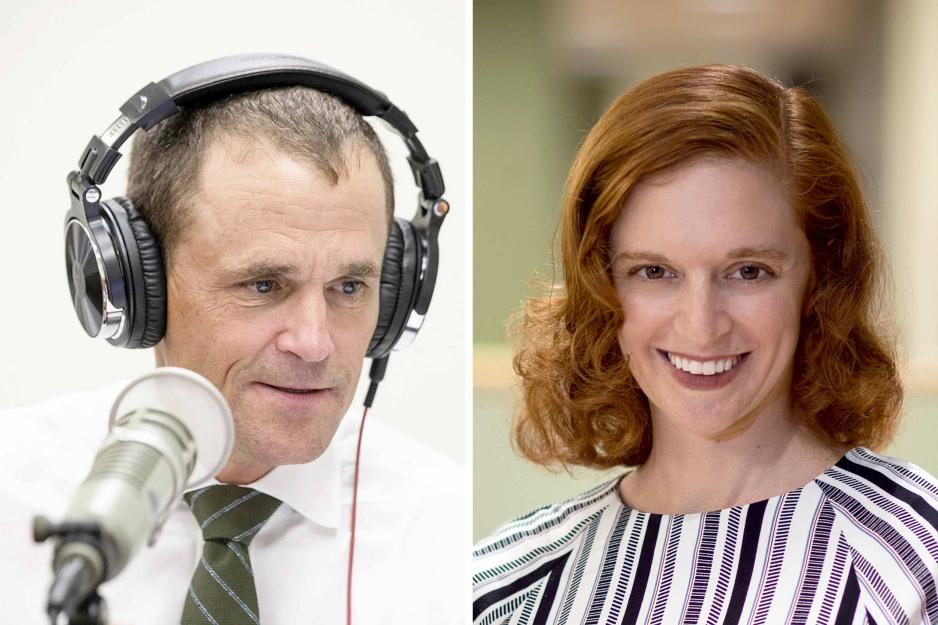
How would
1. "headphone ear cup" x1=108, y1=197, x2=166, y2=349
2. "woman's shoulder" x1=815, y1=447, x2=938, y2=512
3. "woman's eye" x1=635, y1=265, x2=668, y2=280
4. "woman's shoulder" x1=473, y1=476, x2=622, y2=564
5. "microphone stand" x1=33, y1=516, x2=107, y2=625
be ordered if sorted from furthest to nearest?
"woman's shoulder" x1=473, y1=476, x2=622, y2=564
"woman's eye" x1=635, y1=265, x2=668, y2=280
"woman's shoulder" x1=815, y1=447, x2=938, y2=512
"headphone ear cup" x1=108, y1=197, x2=166, y2=349
"microphone stand" x1=33, y1=516, x2=107, y2=625

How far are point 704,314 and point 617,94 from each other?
1.38 feet

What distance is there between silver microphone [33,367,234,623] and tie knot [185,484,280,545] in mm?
360

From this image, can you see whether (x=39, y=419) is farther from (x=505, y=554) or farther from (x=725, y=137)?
(x=725, y=137)

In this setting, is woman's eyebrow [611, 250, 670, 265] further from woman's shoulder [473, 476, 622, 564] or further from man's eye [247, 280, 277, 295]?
man's eye [247, 280, 277, 295]

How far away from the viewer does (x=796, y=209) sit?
1.38 m

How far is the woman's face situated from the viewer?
53.9 inches

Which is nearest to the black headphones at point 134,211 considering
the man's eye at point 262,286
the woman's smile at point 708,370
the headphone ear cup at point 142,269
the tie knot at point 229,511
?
the headphone ear cup at point 142,269

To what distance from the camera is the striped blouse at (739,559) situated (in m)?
1.29

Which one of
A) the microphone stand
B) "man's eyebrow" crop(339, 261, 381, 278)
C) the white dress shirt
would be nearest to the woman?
the white dress shirt

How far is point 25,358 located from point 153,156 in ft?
1.14

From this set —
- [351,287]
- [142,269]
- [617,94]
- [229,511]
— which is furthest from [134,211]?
[617,94]

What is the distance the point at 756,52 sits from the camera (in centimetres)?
156

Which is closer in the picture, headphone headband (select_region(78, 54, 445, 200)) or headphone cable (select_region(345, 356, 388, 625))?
headphone headband (select_region(78, 54, 445, 200))

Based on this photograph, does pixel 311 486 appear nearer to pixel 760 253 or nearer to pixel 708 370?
pixel 708 370
